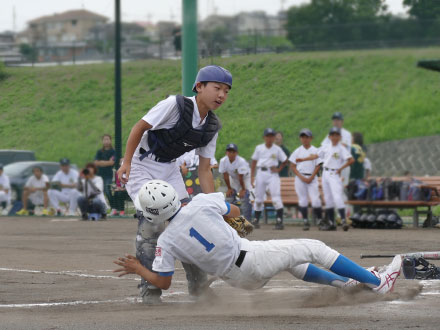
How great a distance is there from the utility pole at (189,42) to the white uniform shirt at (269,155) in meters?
2.40

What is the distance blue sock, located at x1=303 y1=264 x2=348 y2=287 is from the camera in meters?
7.31

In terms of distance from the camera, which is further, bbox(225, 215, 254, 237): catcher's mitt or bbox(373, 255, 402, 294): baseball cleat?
bbox(225, 215, 254, 237): catcher's mitt

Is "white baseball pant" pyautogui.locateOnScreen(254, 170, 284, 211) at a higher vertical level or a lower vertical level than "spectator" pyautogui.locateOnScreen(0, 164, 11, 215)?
higher

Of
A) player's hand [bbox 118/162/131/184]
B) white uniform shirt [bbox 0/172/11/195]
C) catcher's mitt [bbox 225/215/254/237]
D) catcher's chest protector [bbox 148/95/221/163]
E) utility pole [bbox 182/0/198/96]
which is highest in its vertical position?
utility pole [bbox 182/0/198/96]

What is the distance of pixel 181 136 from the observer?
7.86 metres

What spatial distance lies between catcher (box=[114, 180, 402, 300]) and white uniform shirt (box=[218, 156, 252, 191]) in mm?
11235

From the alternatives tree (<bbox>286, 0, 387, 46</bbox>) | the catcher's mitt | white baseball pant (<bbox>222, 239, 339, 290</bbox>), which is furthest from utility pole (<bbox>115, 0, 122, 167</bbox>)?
tree (<bbox>286, 0, 387, 46</bbox>)

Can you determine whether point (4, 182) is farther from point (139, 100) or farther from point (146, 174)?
point (146, 174)

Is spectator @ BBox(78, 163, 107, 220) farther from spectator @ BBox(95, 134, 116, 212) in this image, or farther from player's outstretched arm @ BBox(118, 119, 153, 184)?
player's outstretched arm @ BBox(118, 119, 153, 184)

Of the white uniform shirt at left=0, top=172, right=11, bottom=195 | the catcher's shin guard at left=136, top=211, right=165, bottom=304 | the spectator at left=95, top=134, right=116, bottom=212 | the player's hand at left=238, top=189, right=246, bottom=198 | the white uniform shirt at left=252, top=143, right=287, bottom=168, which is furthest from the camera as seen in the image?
the white uniform shirt at left=0, top=172, right=11, bottom=195

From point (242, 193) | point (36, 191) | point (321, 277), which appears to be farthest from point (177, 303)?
point (36, 191)

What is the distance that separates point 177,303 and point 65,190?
15.7 metres

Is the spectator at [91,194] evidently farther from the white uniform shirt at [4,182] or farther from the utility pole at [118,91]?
the white uniform shirt at [4,182]

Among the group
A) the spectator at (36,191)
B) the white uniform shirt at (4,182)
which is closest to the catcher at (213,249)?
the spectator at (36,191)
